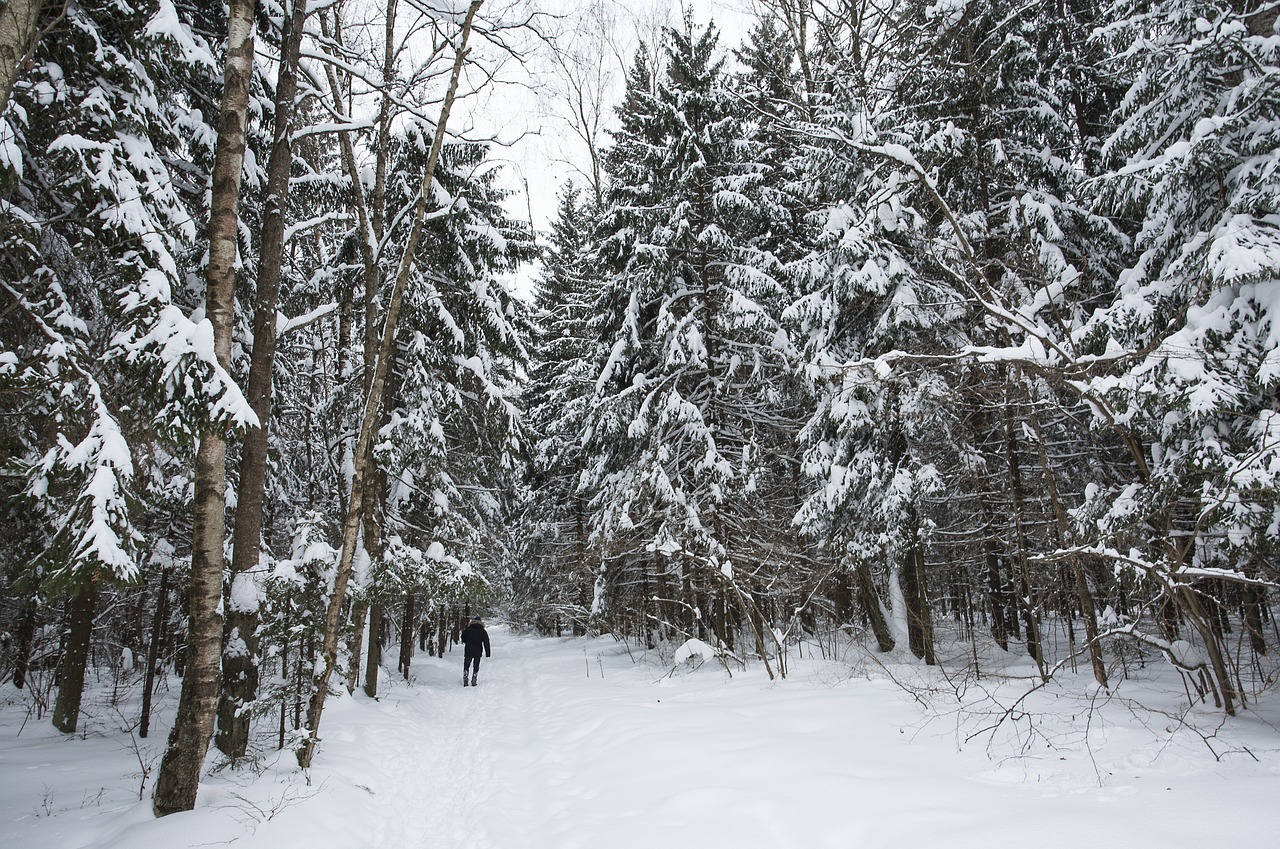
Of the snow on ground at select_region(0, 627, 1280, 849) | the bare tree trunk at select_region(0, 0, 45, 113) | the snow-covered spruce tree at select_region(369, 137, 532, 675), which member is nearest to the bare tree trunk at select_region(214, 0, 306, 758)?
the snow on ground at select_region(0, 627, 1280, 849)

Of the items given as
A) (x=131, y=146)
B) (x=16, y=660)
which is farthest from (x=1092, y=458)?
(x=16, y=660)

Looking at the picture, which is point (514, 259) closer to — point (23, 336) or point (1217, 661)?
point (23, 336)

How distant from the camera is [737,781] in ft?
15.7

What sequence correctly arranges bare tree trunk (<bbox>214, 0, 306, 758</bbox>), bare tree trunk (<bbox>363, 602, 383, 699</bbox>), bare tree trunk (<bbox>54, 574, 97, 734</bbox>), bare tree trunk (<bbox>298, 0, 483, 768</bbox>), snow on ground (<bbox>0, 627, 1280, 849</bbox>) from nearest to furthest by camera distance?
snow on ground (<bbox>0, 627, 1280, 849</bbox>) < bare tree trunk (<bbox>298, 0, 483, 768</bbox>) < bare tree trunk (<bbox>214, 0, 306, 758</bbox>) < bare tree trunk (<bbox>54, 574, 97, 734</bbox>) < bare tree trunk (<bbox>363, 602, 383, 699</bbox>)

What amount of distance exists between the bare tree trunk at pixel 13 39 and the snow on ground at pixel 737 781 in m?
4.67

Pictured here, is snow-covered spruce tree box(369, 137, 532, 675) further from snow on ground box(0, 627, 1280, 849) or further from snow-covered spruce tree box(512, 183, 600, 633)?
snow-covered spruce tree box(512, 183, 600, 633)

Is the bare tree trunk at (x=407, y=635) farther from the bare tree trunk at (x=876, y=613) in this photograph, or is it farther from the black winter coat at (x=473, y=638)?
the bare tree trunk at (x=876, y=613)

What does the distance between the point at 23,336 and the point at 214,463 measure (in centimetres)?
308

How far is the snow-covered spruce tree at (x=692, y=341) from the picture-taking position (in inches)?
471

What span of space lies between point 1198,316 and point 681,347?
788 centimetres

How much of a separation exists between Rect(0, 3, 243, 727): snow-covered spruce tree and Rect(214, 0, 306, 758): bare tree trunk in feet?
2.68

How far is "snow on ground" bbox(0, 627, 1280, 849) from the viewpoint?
11.6 feet

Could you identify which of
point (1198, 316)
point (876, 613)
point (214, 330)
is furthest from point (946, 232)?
point (214, 330)

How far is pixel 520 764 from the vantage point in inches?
269
